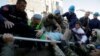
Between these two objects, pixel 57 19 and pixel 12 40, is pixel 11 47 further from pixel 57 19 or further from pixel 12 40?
pixel 57 19

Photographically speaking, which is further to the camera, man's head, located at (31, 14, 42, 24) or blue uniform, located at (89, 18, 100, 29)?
blue uniform, located at (89, 18, 100, 29)

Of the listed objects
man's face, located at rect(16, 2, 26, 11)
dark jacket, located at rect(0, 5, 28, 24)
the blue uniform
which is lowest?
the blue uniform

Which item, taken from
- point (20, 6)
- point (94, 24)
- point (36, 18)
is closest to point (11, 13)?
point (20, 6)

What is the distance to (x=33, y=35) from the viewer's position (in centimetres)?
489

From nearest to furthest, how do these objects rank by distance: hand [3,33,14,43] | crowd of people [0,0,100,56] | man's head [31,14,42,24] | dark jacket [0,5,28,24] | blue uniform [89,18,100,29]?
1. hand [3,33,14,43]
2. crowd of people [0,0,100,56]
3. dark jacket [0,5,28,24]
4. man's head [31,14,42,24]
5. blue uniform [89,18,100,29]

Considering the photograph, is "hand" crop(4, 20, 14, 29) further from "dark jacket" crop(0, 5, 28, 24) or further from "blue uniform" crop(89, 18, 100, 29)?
"blue uniform" crop(89, 18, 100, 29)

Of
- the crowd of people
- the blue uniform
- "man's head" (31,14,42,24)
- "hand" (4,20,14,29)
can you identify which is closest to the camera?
the crowd of people

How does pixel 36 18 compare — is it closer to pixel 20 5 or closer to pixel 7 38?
pixel 20 5

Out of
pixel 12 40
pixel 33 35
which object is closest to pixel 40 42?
pixel 33 35

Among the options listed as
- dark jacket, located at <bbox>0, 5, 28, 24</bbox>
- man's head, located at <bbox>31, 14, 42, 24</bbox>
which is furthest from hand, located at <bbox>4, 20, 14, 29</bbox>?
man's head, located at <bbox>31, 14, 42, 24</bbox>

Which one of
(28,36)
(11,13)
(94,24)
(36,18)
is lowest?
(94,24)

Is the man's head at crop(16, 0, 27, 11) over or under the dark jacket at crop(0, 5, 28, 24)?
over

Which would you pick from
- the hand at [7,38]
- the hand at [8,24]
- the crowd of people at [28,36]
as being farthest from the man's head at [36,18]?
the hand at [7,38]

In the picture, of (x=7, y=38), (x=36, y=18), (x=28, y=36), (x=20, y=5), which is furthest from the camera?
(x=36, y=18)
